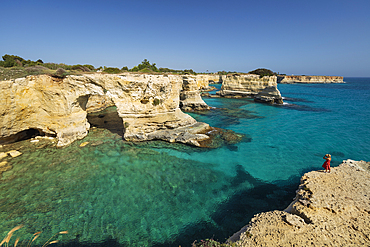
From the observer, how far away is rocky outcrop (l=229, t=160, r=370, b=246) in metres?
4.44

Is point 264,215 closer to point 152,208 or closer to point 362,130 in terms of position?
point 152,208

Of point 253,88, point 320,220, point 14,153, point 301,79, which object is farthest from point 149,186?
point 301,79

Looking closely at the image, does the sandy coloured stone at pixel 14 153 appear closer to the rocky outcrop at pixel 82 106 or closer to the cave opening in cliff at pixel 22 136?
the rocky outcrop at pixel 82 106

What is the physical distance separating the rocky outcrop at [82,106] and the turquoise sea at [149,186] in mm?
1097

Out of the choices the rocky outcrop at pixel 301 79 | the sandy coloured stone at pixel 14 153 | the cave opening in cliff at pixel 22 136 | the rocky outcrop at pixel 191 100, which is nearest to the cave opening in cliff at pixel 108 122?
the cave opening in cliff at pixel 22 136

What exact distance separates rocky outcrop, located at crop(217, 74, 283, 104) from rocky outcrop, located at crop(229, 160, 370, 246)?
2858cm

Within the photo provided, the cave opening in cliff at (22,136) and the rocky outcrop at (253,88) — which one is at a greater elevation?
the rocky outcrop at (253,88)

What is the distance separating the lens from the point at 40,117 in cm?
1182

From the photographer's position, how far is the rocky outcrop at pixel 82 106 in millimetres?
10859

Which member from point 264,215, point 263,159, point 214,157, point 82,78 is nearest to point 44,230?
point 264,215

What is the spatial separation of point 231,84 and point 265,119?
Result: 2133cm

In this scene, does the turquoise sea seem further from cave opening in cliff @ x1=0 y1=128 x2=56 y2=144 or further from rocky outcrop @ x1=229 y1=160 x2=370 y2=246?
rocky outcrop @ x1=229 y1=160 x2=370 y2=246

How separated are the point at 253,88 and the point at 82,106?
34.9m

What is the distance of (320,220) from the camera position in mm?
5102
